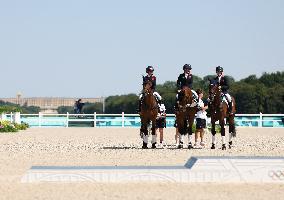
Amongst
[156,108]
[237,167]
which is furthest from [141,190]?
[156,108]

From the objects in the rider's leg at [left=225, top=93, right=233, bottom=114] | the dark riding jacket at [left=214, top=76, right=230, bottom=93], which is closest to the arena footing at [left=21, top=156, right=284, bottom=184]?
the dark riding jacket at [left=214, top=76, right=230, bottom=93]

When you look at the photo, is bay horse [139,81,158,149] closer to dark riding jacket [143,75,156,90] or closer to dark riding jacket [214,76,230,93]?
dark riding jacket [143,75,156,90]

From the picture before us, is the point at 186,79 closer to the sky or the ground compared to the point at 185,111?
closer to the sky

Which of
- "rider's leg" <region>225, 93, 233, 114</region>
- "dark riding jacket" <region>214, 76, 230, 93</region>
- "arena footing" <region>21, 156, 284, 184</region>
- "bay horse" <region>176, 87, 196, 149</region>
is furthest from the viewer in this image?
"rider's leg" <region>225, 93, 233, 114</region>

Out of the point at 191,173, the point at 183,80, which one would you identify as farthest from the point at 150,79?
the point at 191,173

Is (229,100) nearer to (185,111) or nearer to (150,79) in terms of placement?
→ (185,111)

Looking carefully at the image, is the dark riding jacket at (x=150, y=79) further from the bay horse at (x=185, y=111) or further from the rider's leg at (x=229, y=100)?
the rider's leg at (x=229, y=100)

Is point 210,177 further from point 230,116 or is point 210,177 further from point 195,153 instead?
point 230,116

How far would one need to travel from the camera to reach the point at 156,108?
76.6 feet

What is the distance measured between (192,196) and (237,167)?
1990 mm

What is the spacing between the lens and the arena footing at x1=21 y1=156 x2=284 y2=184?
13.2m

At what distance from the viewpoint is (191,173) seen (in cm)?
1327

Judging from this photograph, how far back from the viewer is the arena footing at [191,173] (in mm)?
13180

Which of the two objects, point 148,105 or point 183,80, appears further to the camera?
point 148,105
